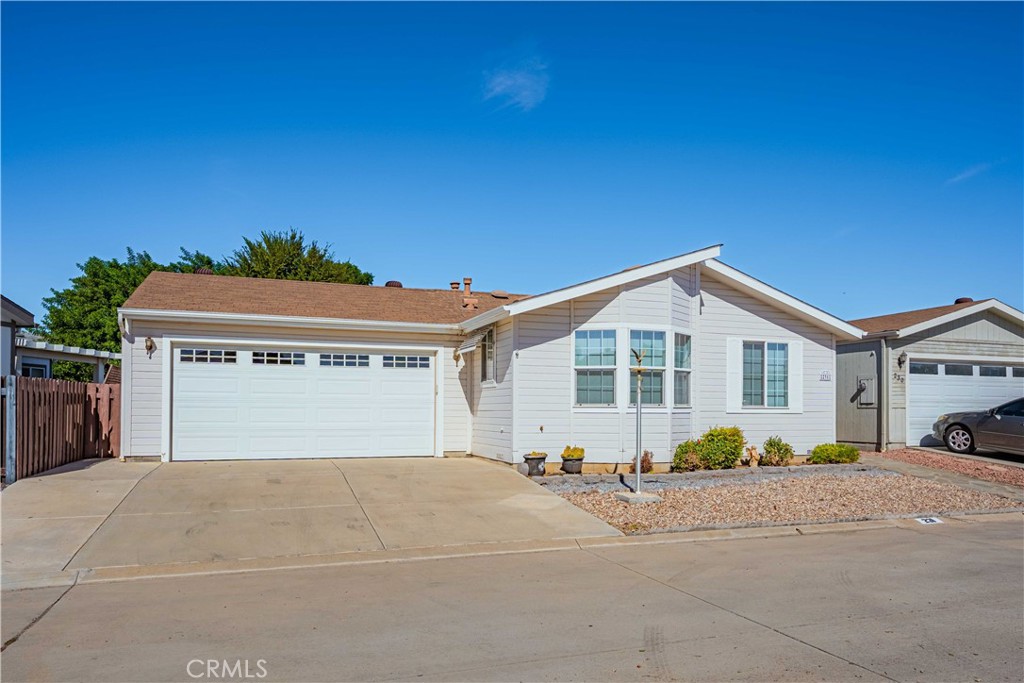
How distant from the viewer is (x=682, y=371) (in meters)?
15.2

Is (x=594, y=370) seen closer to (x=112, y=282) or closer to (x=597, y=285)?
(x=597, y=285)

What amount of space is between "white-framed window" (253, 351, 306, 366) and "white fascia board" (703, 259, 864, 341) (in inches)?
325

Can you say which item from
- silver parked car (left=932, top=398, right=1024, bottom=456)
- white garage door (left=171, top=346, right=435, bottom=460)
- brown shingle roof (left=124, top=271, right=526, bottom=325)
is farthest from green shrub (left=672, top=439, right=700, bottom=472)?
silver parked car (left=932, top=398, right=1024, bottom=456)

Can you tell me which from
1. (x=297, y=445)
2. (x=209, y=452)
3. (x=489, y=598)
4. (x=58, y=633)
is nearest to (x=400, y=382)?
(x=297, y=445)

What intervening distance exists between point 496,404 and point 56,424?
7.53 m

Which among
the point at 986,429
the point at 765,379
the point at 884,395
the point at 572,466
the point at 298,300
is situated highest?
the point at 298,300

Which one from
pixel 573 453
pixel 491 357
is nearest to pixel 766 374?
pixel 573 453

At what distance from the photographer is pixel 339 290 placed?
61.3 feet

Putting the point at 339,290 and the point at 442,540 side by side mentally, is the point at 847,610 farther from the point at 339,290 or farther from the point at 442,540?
the point at 339,290

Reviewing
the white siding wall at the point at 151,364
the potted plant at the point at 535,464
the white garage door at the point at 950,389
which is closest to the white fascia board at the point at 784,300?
the white garage door at the point at 950,389

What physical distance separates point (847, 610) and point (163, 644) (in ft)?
18.3

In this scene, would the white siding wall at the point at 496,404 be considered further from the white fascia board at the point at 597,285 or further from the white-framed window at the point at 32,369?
the white-framed window at the point at 32,369

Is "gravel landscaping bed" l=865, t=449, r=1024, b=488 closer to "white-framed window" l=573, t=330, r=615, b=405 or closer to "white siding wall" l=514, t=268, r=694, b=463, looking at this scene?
"white siding wall" l=514, t=268, r=694, b=463

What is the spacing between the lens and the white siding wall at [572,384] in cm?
1445
